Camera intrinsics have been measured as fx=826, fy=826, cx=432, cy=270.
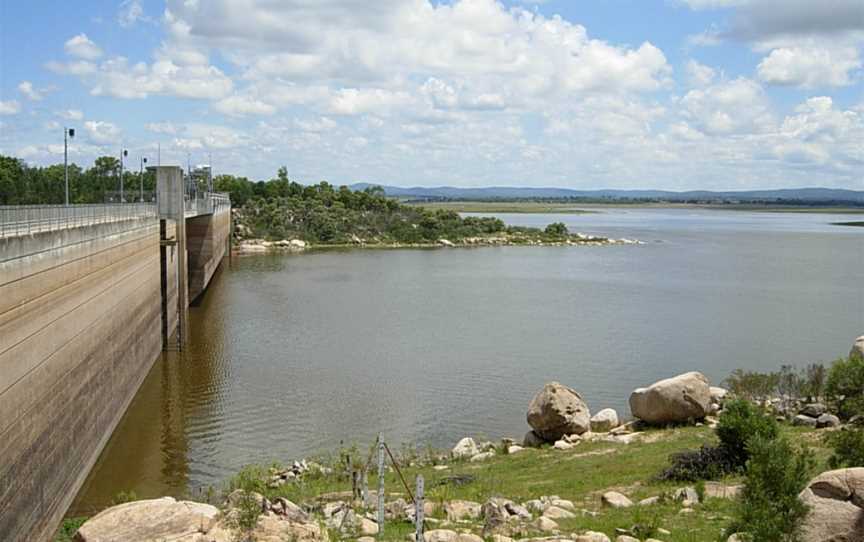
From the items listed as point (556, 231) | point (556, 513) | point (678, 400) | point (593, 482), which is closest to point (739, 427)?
point (593, 482)

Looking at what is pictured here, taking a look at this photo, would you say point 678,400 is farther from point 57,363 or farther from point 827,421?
point 57,363

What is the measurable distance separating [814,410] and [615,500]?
9.04 meters

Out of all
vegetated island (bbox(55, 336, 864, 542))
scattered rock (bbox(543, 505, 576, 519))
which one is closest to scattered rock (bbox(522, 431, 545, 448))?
vegetated island (bbox(55, 336, 864, 542))

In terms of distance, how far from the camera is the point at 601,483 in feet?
56.5

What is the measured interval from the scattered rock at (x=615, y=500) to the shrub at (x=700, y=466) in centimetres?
174

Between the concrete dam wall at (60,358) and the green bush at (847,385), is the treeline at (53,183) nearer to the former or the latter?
the concrete dam wall at (60,358)

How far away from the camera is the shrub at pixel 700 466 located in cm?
1664

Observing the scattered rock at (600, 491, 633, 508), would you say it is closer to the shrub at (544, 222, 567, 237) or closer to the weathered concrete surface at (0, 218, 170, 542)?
the weathered concrete surface at (0, 218, 170, 542)

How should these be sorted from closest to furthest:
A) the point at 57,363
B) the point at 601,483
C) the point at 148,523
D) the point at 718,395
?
the point at 148,523 < the point at 601,483 < the point at 57,363 < the point at 718,395

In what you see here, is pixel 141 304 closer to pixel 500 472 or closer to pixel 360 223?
pixel 500 472

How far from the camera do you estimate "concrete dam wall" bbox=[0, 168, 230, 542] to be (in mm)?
14328

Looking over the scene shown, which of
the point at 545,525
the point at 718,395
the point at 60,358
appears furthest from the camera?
the point at 718,395

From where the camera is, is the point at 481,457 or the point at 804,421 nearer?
the point at 804,421

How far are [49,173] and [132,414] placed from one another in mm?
55833
